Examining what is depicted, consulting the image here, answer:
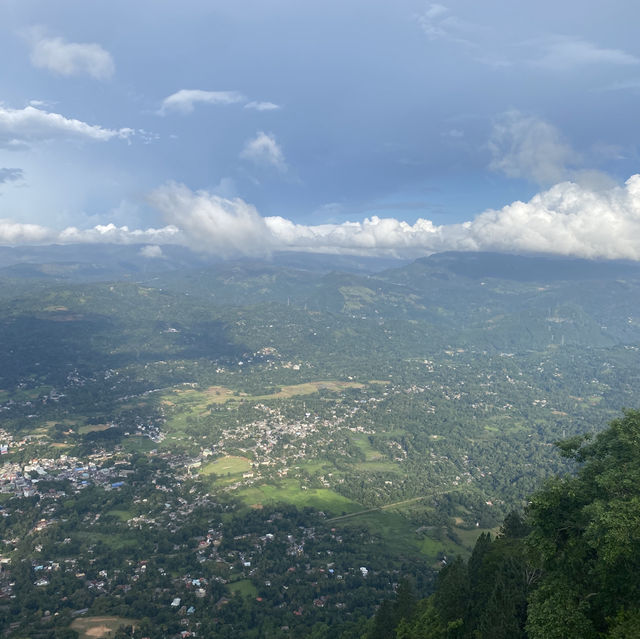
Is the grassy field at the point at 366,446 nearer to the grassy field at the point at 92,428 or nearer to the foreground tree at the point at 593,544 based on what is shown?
the grassy field at the point at 92,428

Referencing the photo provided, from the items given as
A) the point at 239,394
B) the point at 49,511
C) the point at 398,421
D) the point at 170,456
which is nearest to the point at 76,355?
the point at 239,394

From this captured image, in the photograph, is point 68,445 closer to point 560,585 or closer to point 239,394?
point 239,394

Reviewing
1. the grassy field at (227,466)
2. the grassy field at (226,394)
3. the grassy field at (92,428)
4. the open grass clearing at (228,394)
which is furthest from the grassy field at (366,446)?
the grassy field at (92,428)

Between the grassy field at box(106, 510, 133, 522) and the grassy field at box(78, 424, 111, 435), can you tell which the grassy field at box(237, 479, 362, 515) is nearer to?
the grassy field at box(106, 510, 133, 522)

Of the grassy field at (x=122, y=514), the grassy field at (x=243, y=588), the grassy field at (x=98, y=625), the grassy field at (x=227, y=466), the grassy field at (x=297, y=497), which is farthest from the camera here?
the grassy field at (x=227, y=466)

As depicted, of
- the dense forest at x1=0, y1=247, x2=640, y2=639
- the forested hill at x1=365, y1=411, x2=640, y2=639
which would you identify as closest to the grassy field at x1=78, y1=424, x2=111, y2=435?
the dense forest at x1=0, y1=247, x2=640, y2=639
